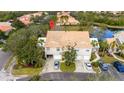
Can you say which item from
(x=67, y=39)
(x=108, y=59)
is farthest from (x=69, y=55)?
(x=108, y=59)

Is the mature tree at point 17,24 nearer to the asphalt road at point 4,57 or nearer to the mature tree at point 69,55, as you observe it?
the asphalt road at point 4,57

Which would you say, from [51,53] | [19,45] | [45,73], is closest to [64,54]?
[51,53]

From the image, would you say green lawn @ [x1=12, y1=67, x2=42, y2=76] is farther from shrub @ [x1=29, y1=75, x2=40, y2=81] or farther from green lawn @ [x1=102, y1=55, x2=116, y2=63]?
green lawn @ [x1=102, y1=55, x2=116, y2=63]

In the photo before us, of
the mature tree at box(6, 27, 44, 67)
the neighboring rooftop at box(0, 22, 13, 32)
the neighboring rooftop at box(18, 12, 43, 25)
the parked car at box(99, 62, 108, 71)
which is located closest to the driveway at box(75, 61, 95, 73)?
the parked car at box(99, 62, 108, 71)

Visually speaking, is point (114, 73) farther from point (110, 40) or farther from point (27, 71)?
point (27, 71)

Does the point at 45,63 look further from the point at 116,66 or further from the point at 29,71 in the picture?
the point at 116,66

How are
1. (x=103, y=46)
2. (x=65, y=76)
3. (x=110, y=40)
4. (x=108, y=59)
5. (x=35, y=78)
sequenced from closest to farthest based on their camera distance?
(x=35, y=78)
(x=65, y=76)
(x=108, y=59)
(x=103, y=46)
(x=110, y=40)

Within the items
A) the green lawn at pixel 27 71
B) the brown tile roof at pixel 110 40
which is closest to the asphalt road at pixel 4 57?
the green lawn at pixel 27 71
